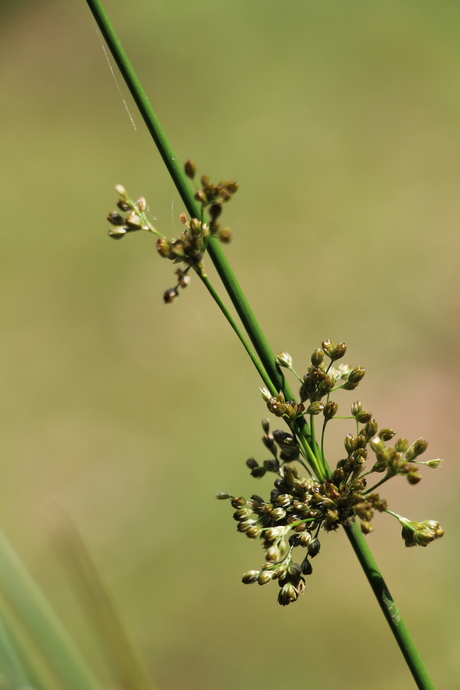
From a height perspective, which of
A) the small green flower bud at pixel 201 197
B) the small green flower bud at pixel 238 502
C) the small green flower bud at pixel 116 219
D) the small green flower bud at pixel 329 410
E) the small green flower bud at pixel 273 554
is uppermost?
the small green flower bud at pixel 116 219

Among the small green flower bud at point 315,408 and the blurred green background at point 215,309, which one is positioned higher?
the blurred green background at point 215,309

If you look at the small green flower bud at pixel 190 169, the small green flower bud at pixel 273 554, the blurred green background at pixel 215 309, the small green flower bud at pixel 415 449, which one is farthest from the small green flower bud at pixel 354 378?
the blurred green background at pixel 215 309

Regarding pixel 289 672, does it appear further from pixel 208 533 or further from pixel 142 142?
pixel 142 142

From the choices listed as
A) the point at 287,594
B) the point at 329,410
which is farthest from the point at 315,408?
the point at 287,594

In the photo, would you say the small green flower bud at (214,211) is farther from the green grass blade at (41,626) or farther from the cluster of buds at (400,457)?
the green grass blade at (41,626)

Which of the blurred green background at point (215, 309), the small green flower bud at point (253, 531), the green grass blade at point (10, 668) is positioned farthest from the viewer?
the blurred green background at point (215, 309)

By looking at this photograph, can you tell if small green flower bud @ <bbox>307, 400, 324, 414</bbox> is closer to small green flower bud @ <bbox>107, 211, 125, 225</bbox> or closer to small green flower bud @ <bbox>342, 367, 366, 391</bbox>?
small green flower bud @ <bbox>342, 367, 366, 391</bbox>

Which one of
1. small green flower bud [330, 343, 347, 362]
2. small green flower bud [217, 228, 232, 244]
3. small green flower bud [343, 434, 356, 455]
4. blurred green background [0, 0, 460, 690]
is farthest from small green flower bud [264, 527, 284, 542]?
blurred green background [0, 0, 460, 690]
